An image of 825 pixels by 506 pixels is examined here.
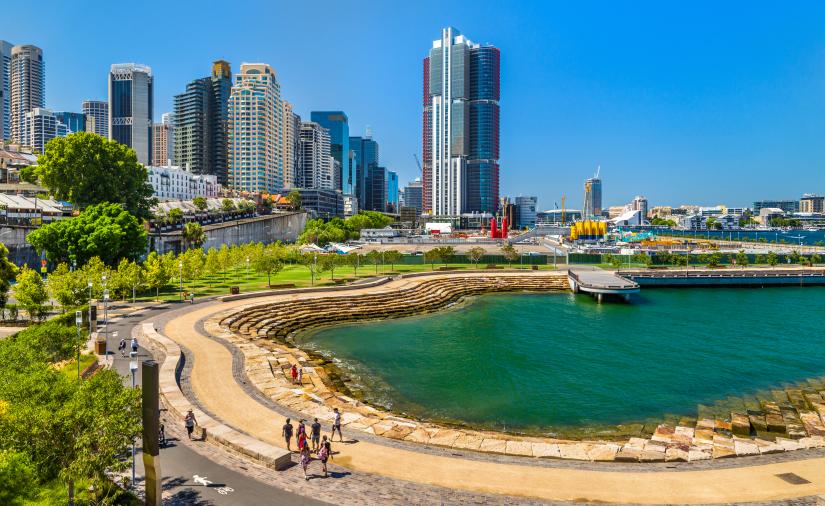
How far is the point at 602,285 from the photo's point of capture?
79.4 meters

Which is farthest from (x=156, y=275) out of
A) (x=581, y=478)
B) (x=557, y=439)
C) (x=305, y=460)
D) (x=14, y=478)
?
(x=581, y=478)

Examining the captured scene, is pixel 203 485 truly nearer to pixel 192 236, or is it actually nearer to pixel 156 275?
pixel 156 275

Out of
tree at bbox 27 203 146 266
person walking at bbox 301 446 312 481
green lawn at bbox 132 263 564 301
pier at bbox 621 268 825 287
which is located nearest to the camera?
person walking at bbox 301 446 312 481

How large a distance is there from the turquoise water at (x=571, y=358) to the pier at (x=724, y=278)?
62.7 feet

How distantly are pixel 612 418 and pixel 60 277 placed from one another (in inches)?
2004

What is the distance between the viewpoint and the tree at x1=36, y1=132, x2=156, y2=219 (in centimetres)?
8956

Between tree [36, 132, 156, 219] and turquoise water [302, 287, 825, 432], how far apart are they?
63.2m

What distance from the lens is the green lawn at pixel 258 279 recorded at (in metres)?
66.5

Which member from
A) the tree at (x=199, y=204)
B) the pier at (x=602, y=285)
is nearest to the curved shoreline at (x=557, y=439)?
the pier at (x=602, y=285)

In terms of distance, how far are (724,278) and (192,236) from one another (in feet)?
330

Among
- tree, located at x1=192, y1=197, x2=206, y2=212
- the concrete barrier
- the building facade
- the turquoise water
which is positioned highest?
the building facade

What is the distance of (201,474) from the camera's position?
19469mm

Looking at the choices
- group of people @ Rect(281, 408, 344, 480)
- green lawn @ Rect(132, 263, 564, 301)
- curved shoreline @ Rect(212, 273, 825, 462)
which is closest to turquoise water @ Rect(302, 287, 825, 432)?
curved shoreline @ Rect(212, 273, 825, 462)

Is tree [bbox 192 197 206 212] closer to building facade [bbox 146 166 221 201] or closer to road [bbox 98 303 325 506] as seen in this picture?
building facade [bbox 146 166 221 201]
